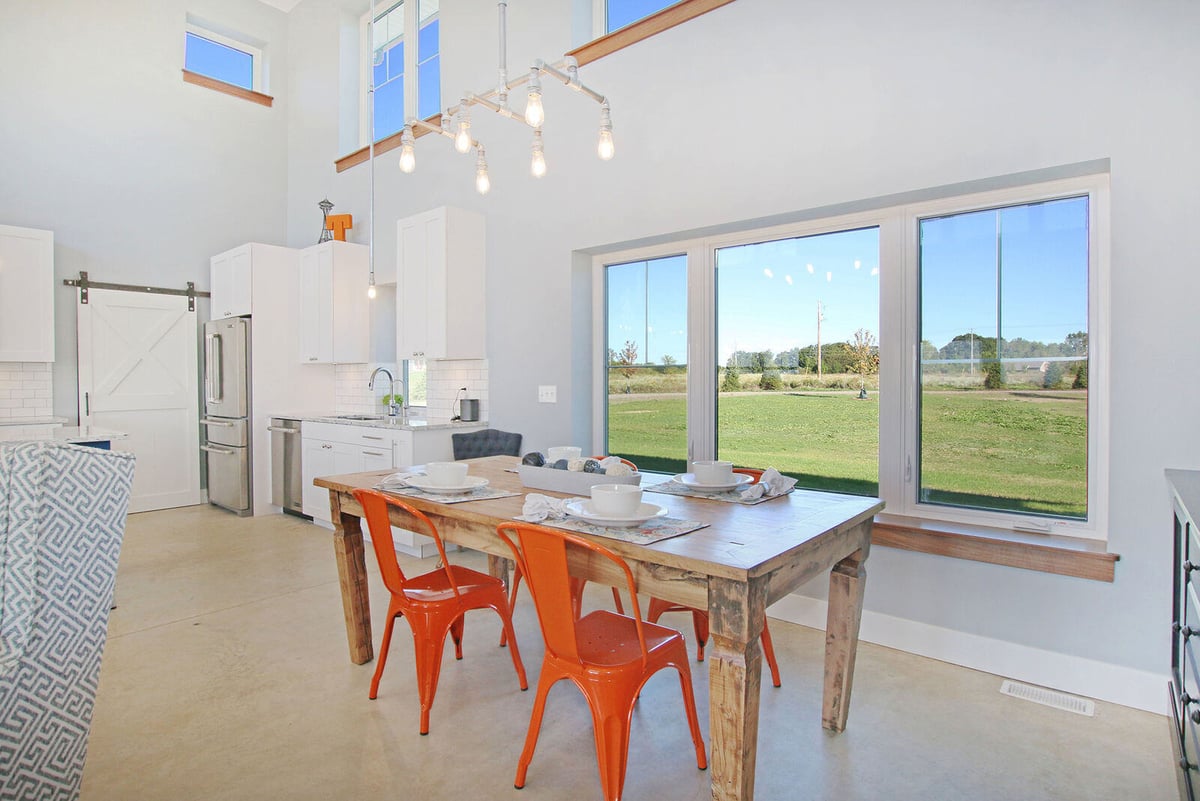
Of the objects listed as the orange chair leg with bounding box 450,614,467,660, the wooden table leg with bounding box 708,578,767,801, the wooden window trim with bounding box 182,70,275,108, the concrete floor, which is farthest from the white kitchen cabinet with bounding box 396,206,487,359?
the wooden table leg with bounding box 708,578,767,801

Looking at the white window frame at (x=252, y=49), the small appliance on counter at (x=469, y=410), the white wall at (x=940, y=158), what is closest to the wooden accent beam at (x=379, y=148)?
the white wall at (x=940, y=158)

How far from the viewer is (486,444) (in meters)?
4.51

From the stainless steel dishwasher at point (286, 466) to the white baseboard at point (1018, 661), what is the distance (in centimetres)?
433

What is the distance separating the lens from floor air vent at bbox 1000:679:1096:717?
2377 mm

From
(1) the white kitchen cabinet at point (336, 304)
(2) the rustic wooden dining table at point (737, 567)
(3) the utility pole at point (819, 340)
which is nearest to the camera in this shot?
(2) the rustic wooden dining table at point (737, 567)

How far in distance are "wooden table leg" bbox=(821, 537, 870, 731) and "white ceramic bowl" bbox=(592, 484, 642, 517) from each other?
2.69 ft

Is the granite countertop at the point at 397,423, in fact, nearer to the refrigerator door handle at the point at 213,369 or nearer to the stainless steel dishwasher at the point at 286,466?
the stainless steel dishwasher at the point at 286,466

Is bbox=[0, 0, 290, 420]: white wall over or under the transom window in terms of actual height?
under

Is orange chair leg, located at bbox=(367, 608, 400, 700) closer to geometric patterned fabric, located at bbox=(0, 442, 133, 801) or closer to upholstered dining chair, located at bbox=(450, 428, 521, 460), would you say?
geometric patterned fabric, located at bbox=(0, 442, 133, 801)

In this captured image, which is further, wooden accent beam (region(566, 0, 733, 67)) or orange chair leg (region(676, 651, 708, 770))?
wooden accent beam (region(566, 0, 733, 67))

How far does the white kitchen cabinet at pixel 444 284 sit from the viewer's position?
15.1ft

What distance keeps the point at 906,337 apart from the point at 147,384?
6.29 metres

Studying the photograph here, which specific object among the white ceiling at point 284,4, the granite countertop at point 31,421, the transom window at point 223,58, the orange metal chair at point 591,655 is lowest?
the orange metal chair at point 591,655

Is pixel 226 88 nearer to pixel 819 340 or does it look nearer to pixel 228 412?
pixel 228 412
